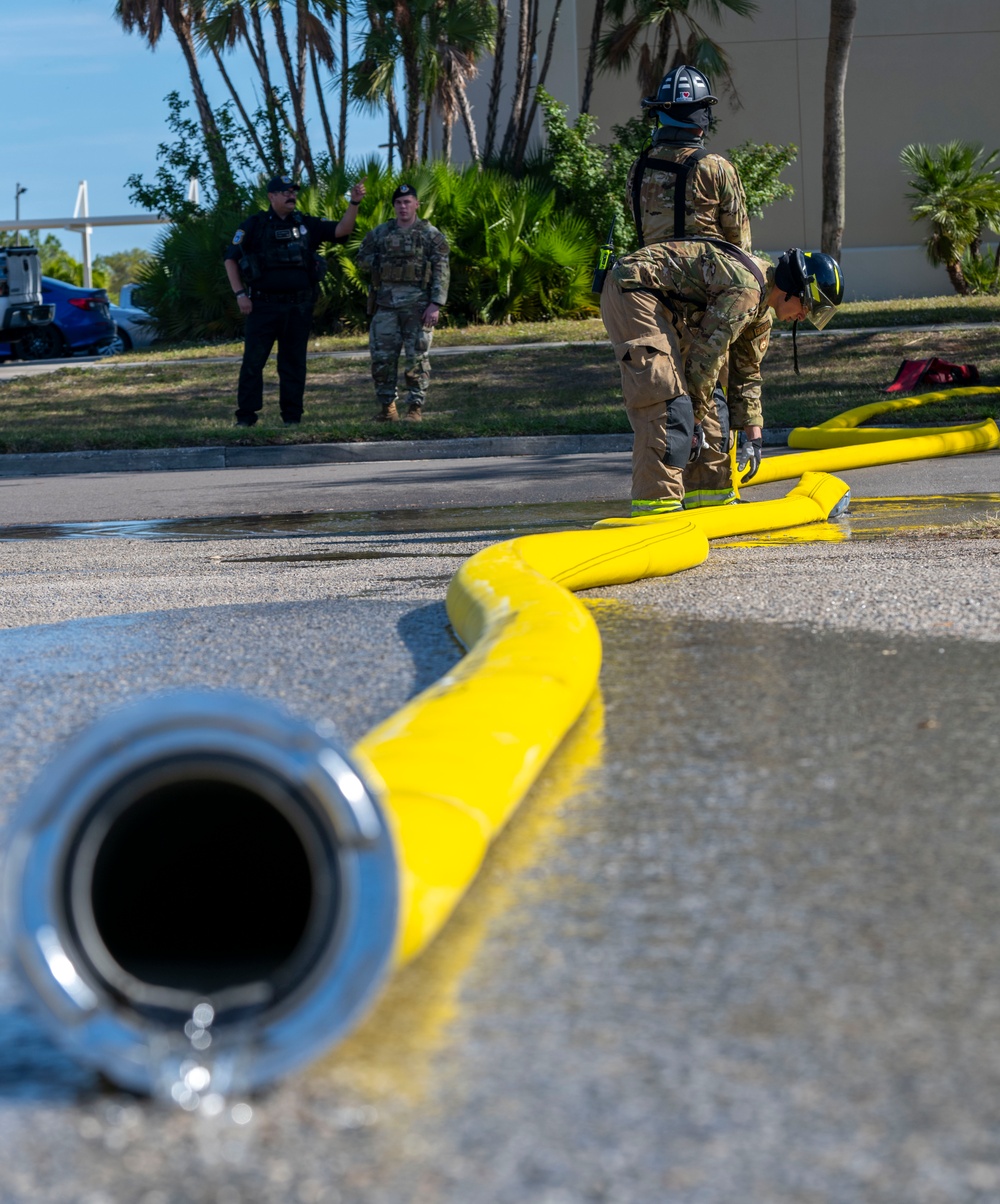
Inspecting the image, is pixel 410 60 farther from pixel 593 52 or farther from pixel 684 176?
pixel 684 176

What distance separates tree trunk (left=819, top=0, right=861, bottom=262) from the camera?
1989cm

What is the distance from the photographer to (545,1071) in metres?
1.86

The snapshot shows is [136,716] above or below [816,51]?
below

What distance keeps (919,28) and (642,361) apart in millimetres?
26056

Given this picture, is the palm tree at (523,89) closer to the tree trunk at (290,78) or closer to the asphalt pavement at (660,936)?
the tree trunk at (290,78)

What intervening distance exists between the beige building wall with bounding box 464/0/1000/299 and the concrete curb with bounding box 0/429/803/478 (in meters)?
18.5

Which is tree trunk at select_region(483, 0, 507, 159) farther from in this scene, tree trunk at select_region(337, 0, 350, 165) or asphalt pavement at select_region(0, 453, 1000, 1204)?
asphalt pavement at select_region(0, 453, 1000, 1204)

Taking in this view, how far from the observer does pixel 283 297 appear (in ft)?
42.3

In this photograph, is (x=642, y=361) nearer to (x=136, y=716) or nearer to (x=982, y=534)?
(x=982, y=534)

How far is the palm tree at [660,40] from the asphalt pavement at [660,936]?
80.0ft

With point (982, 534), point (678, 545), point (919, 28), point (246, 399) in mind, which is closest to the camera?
point (678, 545)

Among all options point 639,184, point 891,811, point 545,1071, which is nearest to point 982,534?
point 639,184

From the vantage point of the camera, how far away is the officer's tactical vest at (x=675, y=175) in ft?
21.5

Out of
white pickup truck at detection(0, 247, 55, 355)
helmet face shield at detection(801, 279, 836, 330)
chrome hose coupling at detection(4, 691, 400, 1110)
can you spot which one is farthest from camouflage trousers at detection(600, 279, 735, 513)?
white pickup truck at detection(0, 247, 55, 355)
